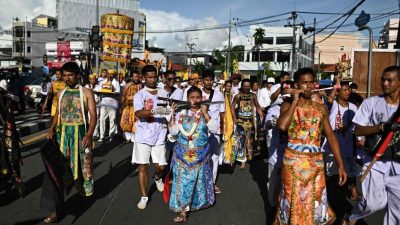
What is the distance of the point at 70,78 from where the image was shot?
4734 millimetres

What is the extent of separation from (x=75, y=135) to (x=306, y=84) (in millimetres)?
2851

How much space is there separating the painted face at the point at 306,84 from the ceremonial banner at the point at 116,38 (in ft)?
38.1

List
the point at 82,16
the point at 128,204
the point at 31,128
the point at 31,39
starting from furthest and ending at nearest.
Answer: the point at 82,16, the point at 31,39, the point at 31,128, the point at 128,204

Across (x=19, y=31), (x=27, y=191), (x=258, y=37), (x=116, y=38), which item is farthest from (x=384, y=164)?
(x=19, y=31)

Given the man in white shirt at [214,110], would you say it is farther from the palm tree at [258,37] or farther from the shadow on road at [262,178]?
the palm tree at [258,37]

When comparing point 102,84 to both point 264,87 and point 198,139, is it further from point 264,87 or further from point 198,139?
point 198,139

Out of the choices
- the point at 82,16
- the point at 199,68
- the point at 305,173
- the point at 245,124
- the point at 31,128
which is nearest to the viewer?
the point at 305,173

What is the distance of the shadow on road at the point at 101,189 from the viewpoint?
5026 mm

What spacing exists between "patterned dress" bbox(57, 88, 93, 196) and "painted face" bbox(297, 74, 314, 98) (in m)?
2.71

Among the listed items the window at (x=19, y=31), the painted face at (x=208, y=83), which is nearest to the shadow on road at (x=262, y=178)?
the painted face at (x=208, y=83)

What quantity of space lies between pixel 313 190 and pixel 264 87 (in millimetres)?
8272

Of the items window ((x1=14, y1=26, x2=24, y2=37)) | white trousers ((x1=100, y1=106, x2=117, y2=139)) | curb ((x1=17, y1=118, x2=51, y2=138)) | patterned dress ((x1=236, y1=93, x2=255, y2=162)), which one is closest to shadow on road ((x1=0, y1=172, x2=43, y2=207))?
patterned dress ((x1=236, y1=93, x2=255, y2=162))

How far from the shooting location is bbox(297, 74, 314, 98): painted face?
12.0 ft

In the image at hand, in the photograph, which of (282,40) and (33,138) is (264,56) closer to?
(282,40)
